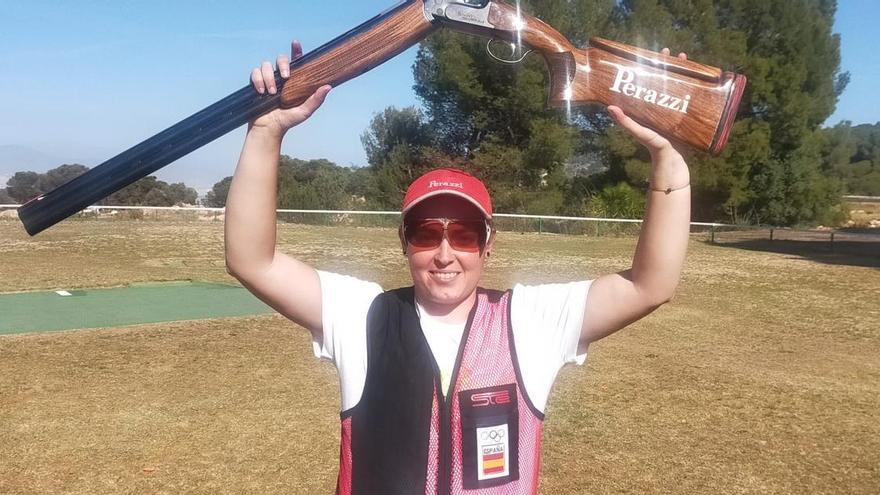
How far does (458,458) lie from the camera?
6.29ft

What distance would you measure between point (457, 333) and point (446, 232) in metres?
0.27

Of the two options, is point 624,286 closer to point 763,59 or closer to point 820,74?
point 763,59

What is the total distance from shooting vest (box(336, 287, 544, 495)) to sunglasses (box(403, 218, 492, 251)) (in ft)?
0.67

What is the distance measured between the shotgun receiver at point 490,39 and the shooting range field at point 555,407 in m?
3.03

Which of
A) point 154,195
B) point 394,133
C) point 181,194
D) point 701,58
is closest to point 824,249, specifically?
point 701,58

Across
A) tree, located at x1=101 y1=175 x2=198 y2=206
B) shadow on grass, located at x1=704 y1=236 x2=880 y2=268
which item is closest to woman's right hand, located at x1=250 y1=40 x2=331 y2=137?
shadow on grass, located at x1=704 y1=236 x2=880 y2=268

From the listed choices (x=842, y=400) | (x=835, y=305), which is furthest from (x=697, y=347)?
(x=835, y=305)

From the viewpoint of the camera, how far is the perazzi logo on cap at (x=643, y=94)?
196 cm

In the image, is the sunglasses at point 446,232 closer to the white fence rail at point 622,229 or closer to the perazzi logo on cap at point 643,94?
the perazzi logo on cap at point 643,94

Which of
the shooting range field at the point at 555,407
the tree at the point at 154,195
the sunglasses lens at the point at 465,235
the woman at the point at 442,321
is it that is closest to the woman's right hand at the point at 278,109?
the woman at the point at 442,321

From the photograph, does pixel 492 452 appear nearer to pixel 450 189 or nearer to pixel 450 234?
pixel 450 234

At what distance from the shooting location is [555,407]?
20.3 feet

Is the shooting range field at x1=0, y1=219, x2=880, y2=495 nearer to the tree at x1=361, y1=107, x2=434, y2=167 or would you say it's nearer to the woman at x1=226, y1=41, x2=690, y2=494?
the woman at x1=226, y1=41, x2=690, y2=494

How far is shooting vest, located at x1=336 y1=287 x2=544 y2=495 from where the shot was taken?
191 centimetres
